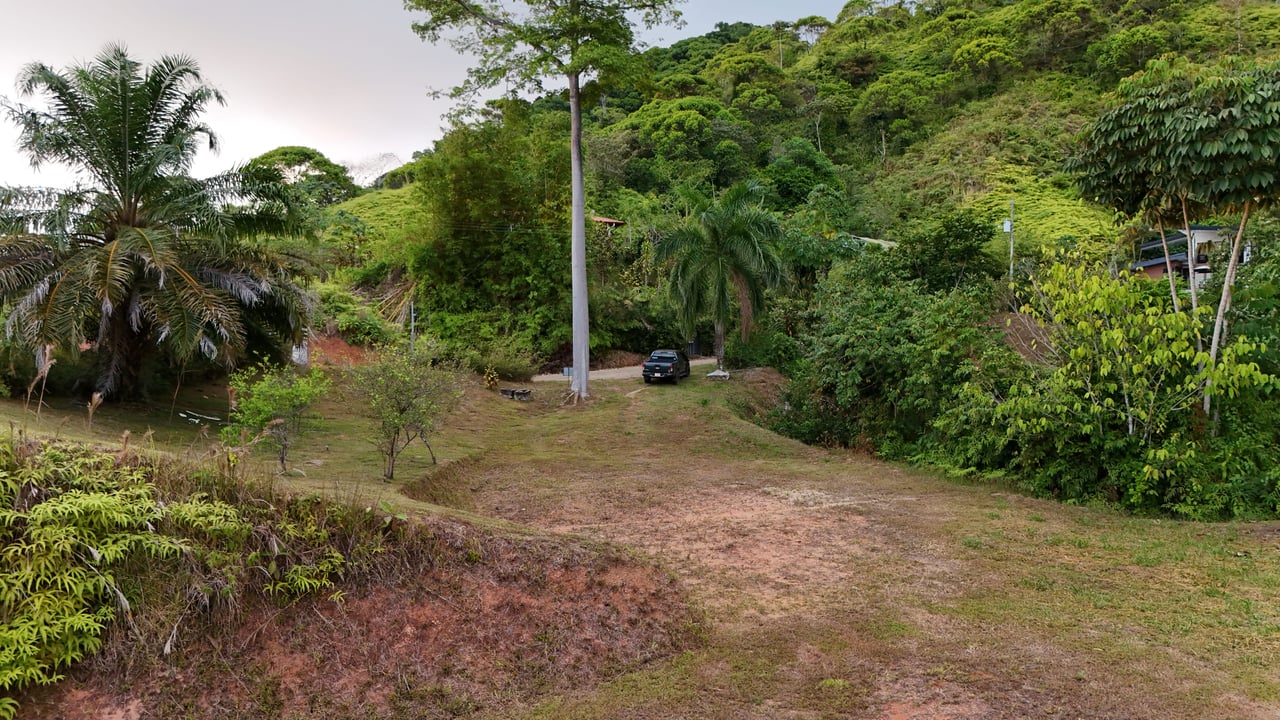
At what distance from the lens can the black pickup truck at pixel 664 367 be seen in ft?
75.7

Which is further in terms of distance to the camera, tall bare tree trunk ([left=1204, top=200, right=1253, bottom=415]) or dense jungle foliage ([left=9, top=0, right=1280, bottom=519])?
dense jungle foliage ([left=9, top=0, right=1280, bottom=519])

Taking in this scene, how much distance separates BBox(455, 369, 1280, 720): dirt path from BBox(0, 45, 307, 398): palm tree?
5.00 meters

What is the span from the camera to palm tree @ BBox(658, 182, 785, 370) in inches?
914

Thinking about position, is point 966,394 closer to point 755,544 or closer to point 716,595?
point 755,544

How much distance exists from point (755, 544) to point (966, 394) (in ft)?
18.6

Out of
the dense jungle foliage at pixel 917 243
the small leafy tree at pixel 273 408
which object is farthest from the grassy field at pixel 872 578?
the dense jungle foliage at pixel 917 243

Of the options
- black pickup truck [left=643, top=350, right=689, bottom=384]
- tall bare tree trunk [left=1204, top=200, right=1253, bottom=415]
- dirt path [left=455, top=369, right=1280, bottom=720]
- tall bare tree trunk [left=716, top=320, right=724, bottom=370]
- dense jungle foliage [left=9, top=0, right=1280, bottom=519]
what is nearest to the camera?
dirt path [left=455, top=369, right=1280, bottom=720]

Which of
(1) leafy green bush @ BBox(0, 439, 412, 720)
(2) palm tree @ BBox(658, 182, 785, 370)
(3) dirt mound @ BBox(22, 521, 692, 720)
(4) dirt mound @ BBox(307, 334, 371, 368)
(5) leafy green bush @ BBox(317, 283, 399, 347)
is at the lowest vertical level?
(3) dirt mound @ BBox(22, 521, 692, 720)

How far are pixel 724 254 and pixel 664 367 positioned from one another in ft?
13.1

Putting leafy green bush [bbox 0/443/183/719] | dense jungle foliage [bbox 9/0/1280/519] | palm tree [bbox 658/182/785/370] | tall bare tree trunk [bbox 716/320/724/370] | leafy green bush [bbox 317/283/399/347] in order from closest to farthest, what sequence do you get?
leafy green bush [bbox 0/443/183/719]
dense jungle foliage [bbox 9/0/1280/519]
palm tree [bbox 658/182/785/370]
tall bare tree trunk [bbox 716/320/724/370]
leafy green bush [bbox 317/283/399/347]

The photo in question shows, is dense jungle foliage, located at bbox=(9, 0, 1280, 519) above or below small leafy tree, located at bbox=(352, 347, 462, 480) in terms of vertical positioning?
above

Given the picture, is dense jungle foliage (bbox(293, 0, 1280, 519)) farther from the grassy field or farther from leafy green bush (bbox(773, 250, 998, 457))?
the grassy field

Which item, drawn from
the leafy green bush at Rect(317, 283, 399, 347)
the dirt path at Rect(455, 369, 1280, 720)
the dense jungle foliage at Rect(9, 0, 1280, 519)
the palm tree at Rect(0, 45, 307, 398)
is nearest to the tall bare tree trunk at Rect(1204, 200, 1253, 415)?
the dense jungle foliage at Rect(9, 0, 1280, 519)

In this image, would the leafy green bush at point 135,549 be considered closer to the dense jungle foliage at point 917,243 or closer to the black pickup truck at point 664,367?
the dense jungle foliage at point 917,243
